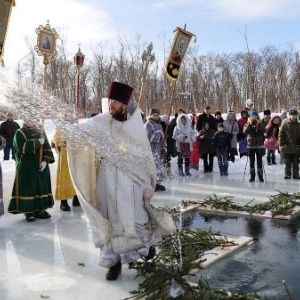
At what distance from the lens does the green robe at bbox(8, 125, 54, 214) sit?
6.64 meters

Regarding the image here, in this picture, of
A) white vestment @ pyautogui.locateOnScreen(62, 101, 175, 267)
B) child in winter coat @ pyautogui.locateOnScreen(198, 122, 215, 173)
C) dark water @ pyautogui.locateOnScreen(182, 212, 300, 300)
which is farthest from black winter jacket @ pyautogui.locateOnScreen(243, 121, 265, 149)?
white vestment @ pyautogui.locateOnScreen(62, 101, 175, 267)

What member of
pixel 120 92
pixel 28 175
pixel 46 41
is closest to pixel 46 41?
pixel 46 41

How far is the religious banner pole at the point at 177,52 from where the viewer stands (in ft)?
25.4

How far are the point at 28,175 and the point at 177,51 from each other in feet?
10.7

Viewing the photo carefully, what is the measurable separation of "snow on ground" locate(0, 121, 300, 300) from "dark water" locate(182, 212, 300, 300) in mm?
884

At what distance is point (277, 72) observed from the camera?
4756 centimetres

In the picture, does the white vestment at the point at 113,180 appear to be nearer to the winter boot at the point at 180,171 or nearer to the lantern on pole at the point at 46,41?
the lantern on pole at the point at 46,41

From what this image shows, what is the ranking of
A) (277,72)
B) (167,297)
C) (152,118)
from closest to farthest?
(167,297) → (152,118) → (277,72)

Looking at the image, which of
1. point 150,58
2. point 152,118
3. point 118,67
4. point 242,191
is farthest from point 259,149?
point 118,67

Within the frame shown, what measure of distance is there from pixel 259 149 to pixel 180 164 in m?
2.25

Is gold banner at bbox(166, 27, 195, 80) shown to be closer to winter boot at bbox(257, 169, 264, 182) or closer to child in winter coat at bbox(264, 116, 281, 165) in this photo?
winter boot at bbox(257, 169, 264, 182)

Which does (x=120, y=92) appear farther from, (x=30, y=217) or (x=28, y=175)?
(x=30, y=217)

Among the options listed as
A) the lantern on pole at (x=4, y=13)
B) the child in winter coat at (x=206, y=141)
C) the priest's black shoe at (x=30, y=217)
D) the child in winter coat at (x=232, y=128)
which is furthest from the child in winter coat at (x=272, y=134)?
the lantern on pole at (x=4, y=13)

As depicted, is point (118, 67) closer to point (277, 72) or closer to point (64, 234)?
point (277, 72)
